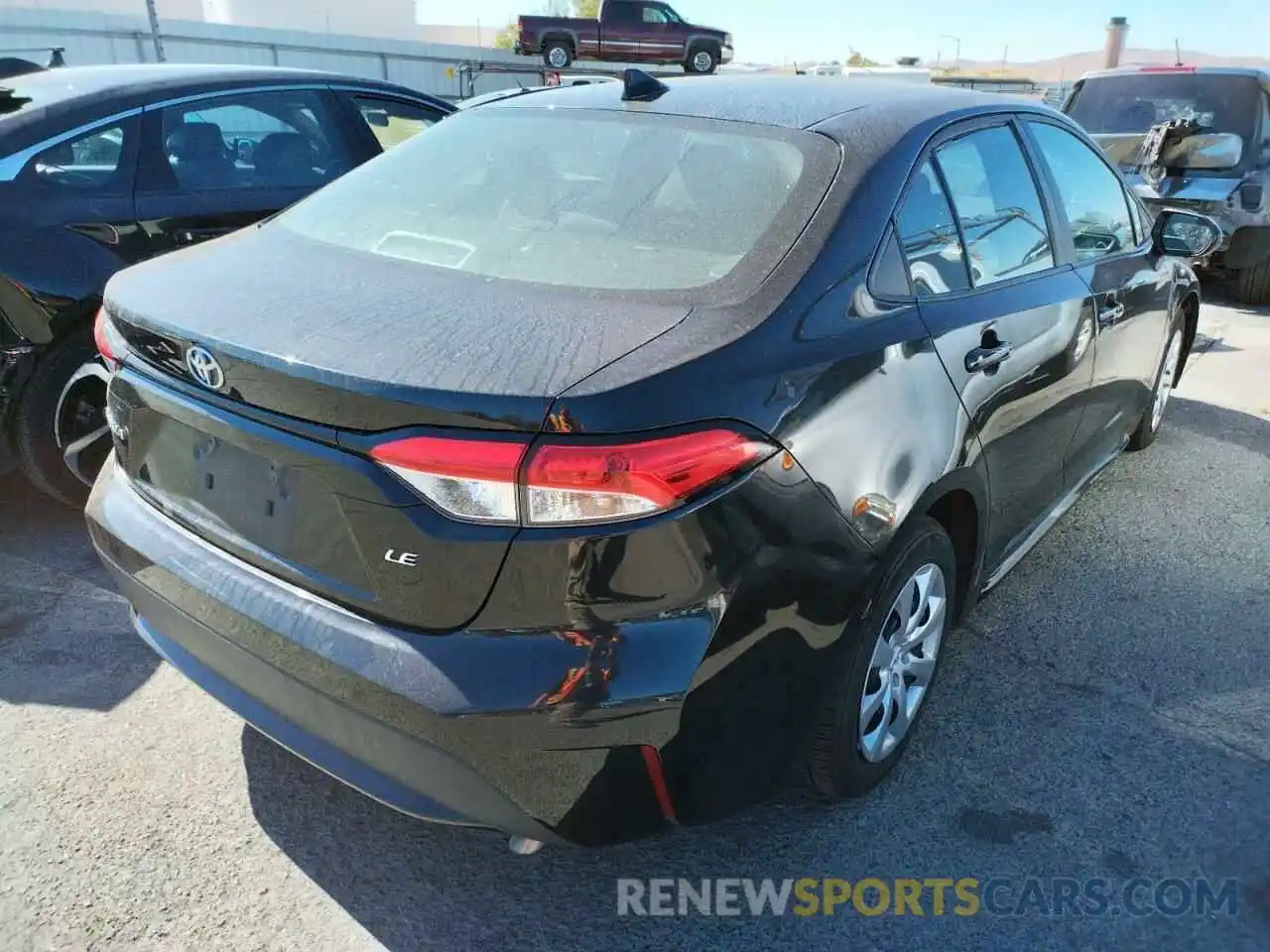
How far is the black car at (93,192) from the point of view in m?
3.47

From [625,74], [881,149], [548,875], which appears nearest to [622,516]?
[548,875]

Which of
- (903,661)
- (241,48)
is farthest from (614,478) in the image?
(241,48)

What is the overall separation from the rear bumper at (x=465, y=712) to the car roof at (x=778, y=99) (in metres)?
1.44

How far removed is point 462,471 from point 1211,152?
873 centimetres

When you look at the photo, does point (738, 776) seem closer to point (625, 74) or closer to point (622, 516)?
point (622, 516)

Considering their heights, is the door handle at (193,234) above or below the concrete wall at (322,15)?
below

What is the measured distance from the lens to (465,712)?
1663 millimetres

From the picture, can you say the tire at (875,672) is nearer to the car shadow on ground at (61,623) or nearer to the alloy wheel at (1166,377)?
the car shadow on ground at (61,623)

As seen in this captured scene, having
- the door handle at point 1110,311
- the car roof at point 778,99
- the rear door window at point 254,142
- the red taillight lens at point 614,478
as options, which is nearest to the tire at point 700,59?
the rear door window at point 254,142

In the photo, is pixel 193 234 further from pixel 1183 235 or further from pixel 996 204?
pixel 1183 235

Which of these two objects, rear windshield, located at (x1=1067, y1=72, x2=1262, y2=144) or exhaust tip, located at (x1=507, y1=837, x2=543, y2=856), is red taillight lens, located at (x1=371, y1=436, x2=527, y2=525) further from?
rear windshield, located at (x1=1067, y1=72, x2=1262, y2=144)

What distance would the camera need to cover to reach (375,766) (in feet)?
5.96

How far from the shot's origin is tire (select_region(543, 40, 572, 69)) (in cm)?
2745

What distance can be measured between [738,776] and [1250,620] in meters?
2.38
